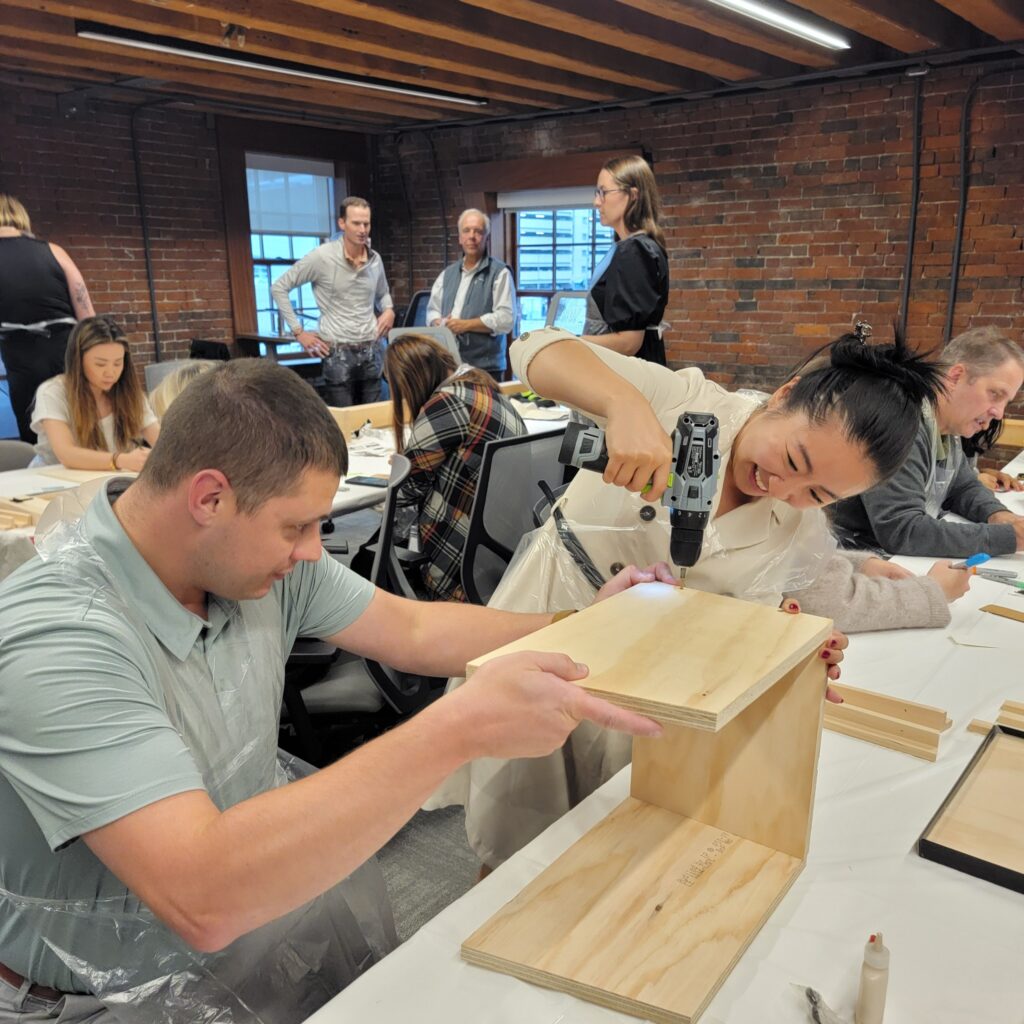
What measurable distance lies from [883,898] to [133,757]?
866 mm

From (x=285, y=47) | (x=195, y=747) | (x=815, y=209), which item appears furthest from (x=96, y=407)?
(x=815, y=209)

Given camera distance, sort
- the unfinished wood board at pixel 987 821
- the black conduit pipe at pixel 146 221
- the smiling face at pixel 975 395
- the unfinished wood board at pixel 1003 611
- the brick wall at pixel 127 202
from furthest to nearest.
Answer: the black conduit pipe at pixel 146 221
the brick wall at pixel 127 202
the smiling face at pixel 975 395
the unfinished wood board at pixel 1003 611
the unfinished wood board at pixel 987 821

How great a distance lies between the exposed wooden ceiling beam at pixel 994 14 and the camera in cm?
375

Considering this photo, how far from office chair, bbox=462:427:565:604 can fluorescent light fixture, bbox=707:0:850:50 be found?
2386mm

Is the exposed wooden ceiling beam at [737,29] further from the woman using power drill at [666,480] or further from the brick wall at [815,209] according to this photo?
the woman using power drill at [666,480]

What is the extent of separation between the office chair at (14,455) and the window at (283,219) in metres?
3.66

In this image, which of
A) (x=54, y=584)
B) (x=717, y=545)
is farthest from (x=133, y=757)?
(x=717, y=545)

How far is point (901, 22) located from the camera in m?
4.05

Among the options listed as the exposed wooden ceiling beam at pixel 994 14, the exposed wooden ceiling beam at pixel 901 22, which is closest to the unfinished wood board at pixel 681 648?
the exposed wooden ceiling beam at pixel 901 22

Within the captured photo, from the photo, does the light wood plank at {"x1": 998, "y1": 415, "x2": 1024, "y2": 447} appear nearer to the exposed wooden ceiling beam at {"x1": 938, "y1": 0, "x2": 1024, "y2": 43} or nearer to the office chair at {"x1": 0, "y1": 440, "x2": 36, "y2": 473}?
the exposed wooden ceiling beam at {"x1": 938, "y1": 0, "x2": 1024, "y2": 43}

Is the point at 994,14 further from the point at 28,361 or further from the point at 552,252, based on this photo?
the point at 28,361

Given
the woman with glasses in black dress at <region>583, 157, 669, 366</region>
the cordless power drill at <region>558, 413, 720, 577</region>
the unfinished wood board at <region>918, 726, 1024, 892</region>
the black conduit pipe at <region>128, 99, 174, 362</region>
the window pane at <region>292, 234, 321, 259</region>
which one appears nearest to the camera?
the unfinished wood board at <region>918, 726, 1024, 892</region>

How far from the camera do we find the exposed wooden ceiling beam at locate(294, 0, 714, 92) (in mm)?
3955

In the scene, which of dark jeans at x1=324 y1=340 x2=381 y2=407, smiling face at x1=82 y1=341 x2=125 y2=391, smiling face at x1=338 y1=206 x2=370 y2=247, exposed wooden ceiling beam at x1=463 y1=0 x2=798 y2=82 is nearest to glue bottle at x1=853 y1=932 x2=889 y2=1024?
smiling face at x1=82 y1=341 x2=125 y2=391
